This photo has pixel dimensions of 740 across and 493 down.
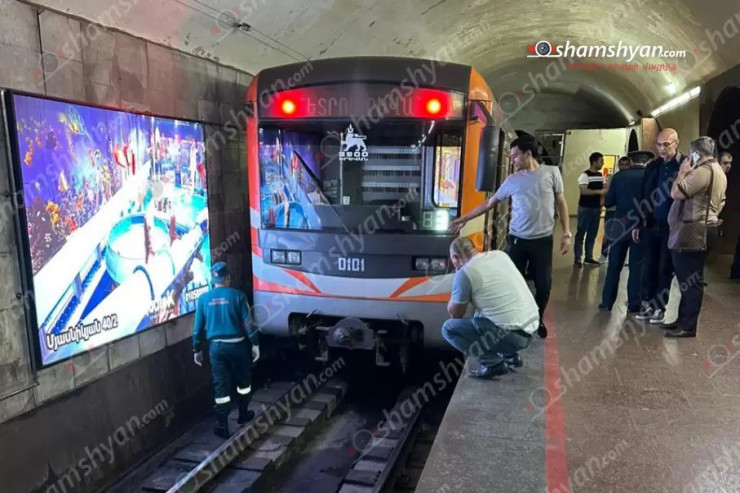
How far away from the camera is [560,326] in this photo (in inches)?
214

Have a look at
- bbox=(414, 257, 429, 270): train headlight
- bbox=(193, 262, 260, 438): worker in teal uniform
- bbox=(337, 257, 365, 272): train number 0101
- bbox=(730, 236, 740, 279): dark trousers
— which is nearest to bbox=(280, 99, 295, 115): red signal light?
bbox=(337, 257, 365, 272): train number 0101

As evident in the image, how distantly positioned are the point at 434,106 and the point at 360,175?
0.94 meters

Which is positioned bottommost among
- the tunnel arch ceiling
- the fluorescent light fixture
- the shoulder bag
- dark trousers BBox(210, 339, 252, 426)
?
dark trousers BBox(210, 339, 252, 426)

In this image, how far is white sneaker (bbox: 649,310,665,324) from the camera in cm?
530

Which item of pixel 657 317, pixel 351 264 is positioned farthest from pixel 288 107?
pixel 657 317

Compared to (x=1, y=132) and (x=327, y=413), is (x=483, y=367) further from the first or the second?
(x=1, y=132)

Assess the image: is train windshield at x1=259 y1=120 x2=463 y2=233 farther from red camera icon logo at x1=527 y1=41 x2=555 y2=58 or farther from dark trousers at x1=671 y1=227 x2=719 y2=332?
red camera icon logo at x1=527 y1=41 x2=555 y2=58

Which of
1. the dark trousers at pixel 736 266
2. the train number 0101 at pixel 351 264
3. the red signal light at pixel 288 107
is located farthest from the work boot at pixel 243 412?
the dark trousers at pixel 736 266

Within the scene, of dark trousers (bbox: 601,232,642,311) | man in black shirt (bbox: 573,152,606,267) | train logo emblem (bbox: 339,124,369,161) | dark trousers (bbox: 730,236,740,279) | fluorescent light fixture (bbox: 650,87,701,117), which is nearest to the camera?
train logo emblem (bbox: 339,124,369,161)

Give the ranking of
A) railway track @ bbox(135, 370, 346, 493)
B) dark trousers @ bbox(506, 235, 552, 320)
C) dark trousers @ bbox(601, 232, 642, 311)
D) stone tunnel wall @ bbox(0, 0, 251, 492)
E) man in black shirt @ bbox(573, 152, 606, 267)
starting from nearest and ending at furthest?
stone tunnel wall @ bbox(0, 0, 251, 492) < railway track @ bbox(135, 370, 346, 493) < dark trousers @ bbox(506, 235, 552, 320) < dark trousers @ bbox(601, 232, 642, 311) < man in black shirt @ bbox(573, 152, 606, 267)

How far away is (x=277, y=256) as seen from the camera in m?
4.98

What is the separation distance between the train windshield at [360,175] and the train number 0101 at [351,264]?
0.29m

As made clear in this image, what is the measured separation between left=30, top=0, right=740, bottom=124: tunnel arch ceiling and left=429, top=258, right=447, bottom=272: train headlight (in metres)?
3.07

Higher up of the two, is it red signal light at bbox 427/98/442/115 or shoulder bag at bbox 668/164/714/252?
red signal light at bbox 427/98/442/115
